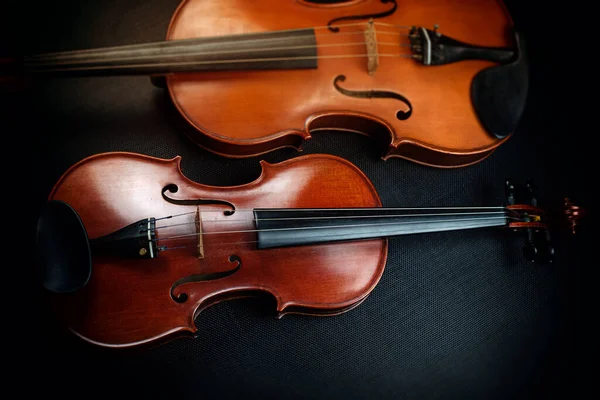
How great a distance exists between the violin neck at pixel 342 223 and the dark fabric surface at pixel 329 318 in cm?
36

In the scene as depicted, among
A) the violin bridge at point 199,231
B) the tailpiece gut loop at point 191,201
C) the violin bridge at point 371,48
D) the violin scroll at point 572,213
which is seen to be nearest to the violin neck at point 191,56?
the violin bridge at point 371,48

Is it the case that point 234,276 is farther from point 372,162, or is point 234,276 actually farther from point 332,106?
point 372,162

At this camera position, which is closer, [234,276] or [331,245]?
[234,276]

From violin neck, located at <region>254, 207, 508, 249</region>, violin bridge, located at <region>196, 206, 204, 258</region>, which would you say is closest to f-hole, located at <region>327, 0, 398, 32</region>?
violin neck, located at <region>254, 207, 508, 249</region>

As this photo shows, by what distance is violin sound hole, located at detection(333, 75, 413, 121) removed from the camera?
1.78 m

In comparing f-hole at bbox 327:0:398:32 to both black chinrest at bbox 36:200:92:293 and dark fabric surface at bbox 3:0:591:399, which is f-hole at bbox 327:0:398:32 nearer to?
dark fabric surface at bbox 3:0:591:399

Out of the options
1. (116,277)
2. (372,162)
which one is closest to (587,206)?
(372,162)

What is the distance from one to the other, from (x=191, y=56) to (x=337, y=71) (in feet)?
1.80

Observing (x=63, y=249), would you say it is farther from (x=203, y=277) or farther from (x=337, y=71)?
(x=337, y=71)

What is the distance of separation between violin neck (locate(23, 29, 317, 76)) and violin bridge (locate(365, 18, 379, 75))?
0.22 m

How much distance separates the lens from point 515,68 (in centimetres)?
193

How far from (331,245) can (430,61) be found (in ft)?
2.80

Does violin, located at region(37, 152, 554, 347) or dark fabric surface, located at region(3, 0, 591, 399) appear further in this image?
dark fabric surface, located at region(3, 0, 591, 399)

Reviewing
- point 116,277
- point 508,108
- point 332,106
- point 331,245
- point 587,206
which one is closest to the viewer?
point 116,277
